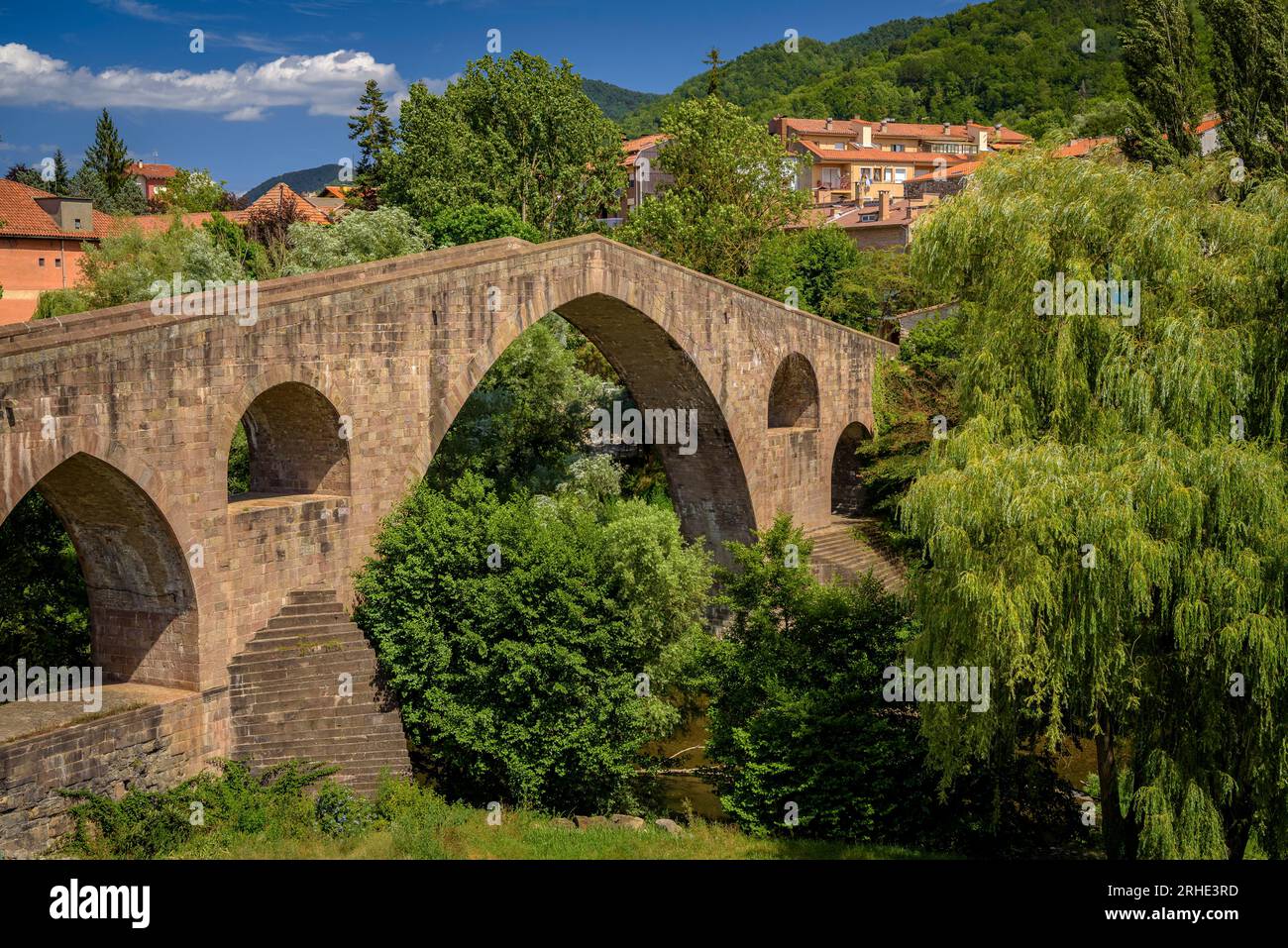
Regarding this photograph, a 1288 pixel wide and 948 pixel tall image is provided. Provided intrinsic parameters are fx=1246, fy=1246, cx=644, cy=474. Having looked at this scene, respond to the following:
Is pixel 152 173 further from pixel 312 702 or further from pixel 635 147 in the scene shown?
pixel 312 702

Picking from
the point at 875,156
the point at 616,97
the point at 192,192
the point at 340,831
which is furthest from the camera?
the point at 616,97

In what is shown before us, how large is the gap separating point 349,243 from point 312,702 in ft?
53.6

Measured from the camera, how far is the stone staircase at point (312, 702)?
16.6 meters

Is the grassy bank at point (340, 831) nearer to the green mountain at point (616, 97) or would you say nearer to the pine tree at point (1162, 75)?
the pine tree at point (1162, 75)

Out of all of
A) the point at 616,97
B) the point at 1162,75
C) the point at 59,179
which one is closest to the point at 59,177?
the point at 59,179

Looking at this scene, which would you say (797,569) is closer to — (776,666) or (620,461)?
(776,666)

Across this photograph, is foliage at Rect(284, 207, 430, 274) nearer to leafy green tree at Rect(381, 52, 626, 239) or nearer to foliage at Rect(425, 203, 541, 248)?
foliage at Rect(425, 203, 541, 248)

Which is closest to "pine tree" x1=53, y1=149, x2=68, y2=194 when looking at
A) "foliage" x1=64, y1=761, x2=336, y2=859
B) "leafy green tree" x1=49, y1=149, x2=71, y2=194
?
"leafy green tree" x1=49, y1=149, x2=71, y2=194

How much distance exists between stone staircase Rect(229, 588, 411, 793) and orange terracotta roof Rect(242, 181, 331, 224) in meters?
26.5

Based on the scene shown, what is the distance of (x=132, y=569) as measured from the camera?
1642cm

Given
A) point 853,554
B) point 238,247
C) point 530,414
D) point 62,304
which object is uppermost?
point 238,247

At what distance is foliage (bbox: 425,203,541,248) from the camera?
3612 centimetres

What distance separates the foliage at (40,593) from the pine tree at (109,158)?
55700 millimetres

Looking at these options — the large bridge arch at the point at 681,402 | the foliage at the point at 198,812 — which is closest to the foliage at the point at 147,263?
the large bridge arch at the point at 681,402
